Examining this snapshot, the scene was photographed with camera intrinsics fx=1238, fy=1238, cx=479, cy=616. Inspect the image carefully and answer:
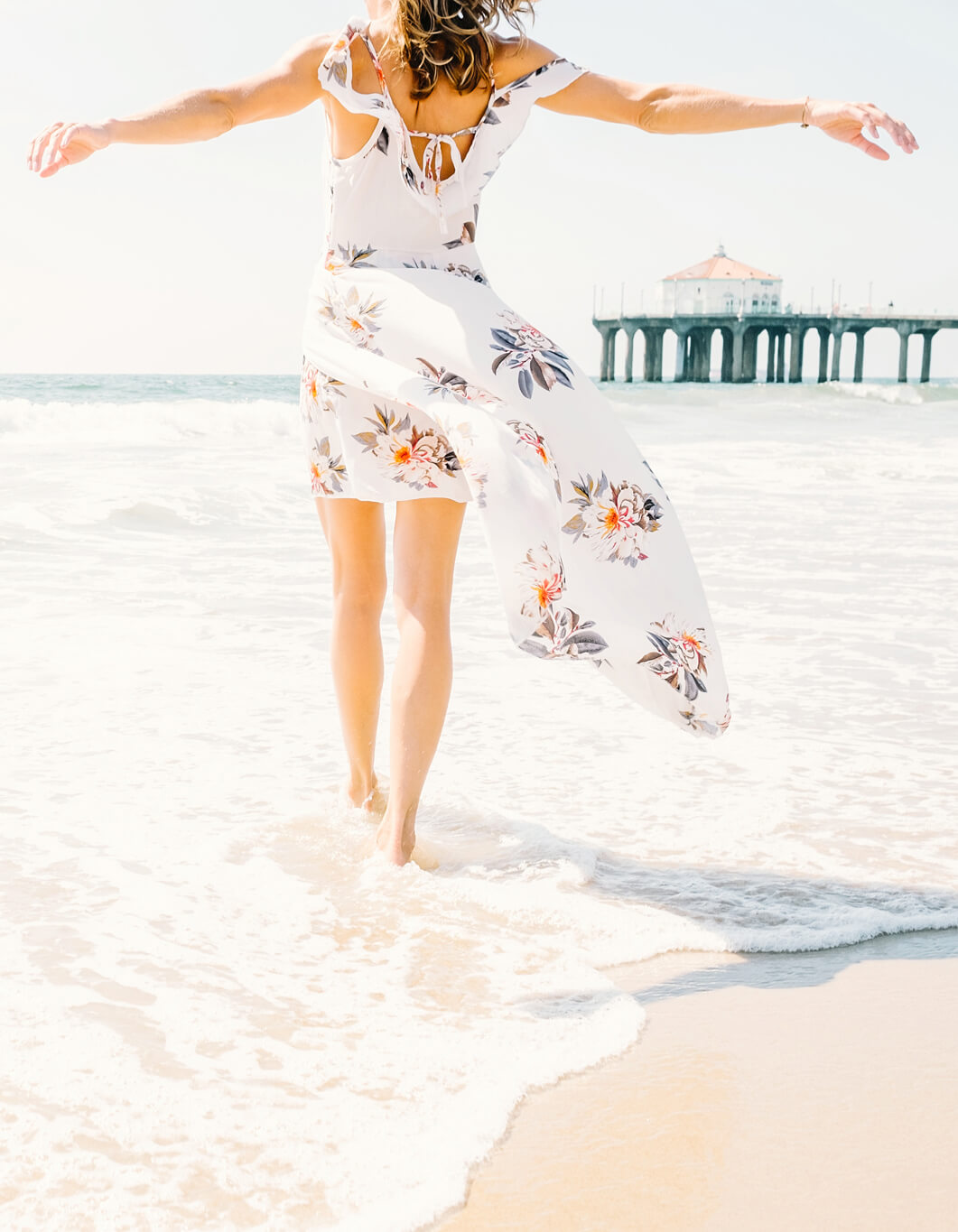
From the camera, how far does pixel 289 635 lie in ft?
12.7

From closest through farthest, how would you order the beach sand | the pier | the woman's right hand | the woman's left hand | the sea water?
1. the beach sand
2. the sea water
3. the woman's right hand
4. the woman's left hand
5. the pier

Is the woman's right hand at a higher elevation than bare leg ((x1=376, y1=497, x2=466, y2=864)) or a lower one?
higher

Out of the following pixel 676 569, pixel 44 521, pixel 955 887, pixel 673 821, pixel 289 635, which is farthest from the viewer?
pixel 44 521

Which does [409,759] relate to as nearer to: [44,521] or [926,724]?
[926,724]

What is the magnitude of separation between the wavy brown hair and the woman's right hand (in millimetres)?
470

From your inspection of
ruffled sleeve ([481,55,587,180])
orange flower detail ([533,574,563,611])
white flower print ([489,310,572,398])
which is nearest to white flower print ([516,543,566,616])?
orange flower detail ([533,574,563,611])

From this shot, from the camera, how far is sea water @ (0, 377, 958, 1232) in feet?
4.26

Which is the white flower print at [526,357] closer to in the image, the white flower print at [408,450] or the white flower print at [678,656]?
the white flower print at [408,450]

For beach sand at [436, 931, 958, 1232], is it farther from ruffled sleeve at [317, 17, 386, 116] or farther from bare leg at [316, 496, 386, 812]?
ruffled sleeve at [317, 17, 386, 116]

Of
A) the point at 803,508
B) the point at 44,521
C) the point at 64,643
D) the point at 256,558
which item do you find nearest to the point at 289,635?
the point at 64,643

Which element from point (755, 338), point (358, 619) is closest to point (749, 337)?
point (755, 338)

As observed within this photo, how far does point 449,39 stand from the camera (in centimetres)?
185

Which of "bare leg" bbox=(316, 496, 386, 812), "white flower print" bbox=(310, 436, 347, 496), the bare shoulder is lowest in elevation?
"bare leg" bbox=(316, 496, 386, 812)

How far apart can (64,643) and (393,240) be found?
6.85 ft
